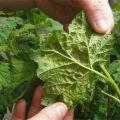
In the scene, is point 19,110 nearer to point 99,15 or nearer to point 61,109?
point 61,109

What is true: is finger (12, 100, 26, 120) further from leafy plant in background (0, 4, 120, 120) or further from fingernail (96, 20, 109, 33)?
fingernail (96, 20, 109, 33)

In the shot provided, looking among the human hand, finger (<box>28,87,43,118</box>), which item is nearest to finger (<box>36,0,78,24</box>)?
the human hand

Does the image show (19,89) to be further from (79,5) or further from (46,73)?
(79,5)

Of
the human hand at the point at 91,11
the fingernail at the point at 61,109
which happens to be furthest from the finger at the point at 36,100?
the human hand at the point at 91,11

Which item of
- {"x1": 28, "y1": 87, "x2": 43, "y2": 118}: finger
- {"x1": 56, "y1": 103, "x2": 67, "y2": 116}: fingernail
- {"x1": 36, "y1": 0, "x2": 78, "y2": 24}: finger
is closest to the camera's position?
{"x1": 56, "y1": 103, "x2": 67, "y2": 116}: fingernail

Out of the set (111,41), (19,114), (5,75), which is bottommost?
(19,114)

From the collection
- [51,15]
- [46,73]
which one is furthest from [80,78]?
[51,15]
